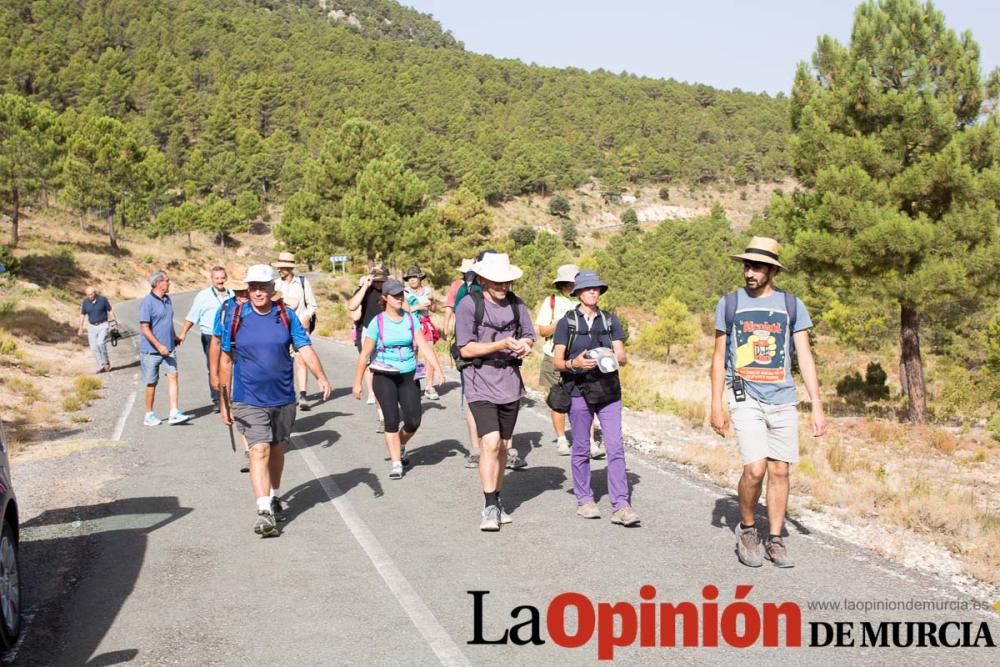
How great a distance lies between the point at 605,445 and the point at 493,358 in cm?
108

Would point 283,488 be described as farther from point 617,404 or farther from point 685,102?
point 685,102

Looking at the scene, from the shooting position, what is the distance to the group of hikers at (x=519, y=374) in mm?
5547

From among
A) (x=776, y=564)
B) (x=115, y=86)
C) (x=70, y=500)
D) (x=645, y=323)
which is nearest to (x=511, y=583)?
(x=776, y=564)

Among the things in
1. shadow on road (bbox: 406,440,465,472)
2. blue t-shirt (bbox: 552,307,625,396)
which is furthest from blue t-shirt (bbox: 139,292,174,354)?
blue t-shirt (bbox: 552,307,625,396)

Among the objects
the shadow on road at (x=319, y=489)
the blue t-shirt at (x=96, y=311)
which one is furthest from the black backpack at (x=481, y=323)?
the blue t-shirt at (x=96, y=311)

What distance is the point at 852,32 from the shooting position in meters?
16.7

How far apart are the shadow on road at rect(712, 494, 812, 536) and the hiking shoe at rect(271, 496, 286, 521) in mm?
3396

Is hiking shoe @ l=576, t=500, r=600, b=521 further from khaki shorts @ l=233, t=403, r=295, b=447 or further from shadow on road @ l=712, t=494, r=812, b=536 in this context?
khaki shorts @ l=233, t=403, r=295, b=447

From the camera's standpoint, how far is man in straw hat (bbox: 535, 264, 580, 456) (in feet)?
26.2

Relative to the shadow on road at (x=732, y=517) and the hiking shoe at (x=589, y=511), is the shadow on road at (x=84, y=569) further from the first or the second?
the shadow on road at (x=732, y=517)

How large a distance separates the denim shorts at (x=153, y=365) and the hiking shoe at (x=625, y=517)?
732 cm

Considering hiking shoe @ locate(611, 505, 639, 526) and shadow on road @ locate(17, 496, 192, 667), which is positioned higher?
hiking shoe @ locate(611, 505, 639, 526)

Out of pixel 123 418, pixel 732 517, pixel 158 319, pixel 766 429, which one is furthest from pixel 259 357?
pixel 123 418

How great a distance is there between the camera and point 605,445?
657 centimetres
